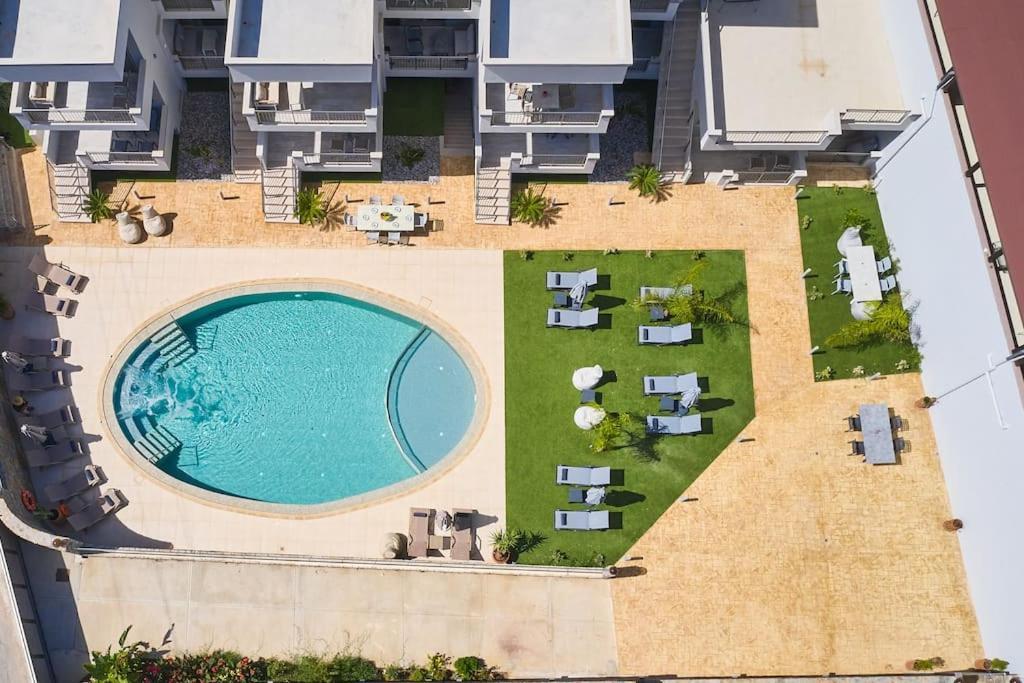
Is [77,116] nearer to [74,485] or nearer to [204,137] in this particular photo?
[204,137]

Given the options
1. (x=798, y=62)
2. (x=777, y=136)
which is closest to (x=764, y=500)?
(x=777, y=136)

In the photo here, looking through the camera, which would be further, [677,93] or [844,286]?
[677,93]

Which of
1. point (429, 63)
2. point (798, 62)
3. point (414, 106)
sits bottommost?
point (798, 62)

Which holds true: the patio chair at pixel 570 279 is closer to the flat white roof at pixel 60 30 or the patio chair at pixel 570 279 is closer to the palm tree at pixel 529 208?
the palm tree at pixel 529 208

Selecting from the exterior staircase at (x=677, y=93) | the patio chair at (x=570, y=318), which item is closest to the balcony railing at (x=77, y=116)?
the patio chair at (x=570, y=318)

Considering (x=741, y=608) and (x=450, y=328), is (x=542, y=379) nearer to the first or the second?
A: (x=450, y=328)

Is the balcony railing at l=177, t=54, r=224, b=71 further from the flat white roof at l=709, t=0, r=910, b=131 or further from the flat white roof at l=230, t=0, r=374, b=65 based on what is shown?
the flat white roof at l=709, t=0, r=910, b=131

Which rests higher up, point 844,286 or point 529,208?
point 529,208
